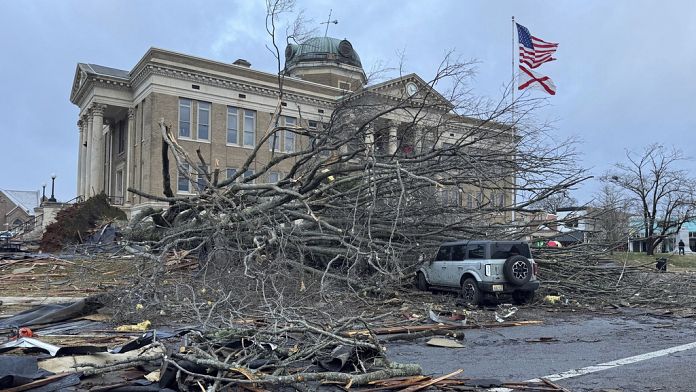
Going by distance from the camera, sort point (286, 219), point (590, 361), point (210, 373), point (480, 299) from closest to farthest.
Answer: point (210, 373), point (590, 361), point (480, 299), point (286, 219)

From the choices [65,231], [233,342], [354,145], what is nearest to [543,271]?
[354,145]

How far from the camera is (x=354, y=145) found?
1608cm

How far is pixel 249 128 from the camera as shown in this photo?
4331 centimetres

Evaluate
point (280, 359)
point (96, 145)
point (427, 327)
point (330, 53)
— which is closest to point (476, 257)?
point (427, 327)

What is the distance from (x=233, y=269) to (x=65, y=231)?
16784 mm

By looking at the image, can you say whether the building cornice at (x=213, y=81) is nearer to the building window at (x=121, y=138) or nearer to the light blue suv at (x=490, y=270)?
Answer: the building window at (x=121, y=138)

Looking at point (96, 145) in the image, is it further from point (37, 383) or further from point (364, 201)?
point (37, 383)

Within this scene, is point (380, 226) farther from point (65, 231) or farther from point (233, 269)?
point (65, 231)

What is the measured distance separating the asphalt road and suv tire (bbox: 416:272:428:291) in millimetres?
4028

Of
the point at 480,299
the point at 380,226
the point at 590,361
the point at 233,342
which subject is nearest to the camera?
the point at 233,342

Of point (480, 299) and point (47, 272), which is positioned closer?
point (480, 299)

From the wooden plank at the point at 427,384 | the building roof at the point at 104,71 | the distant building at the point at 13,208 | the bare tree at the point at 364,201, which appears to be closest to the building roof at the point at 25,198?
the distant building at the point at 13,208

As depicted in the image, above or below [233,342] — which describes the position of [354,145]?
above

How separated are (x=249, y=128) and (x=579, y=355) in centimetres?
3844
